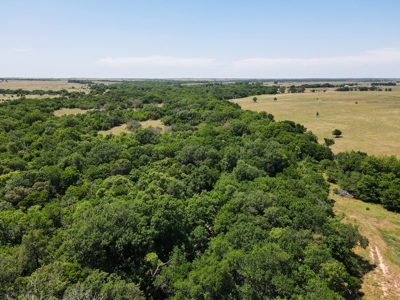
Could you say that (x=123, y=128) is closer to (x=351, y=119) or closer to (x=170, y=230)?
(x=170, y=230)

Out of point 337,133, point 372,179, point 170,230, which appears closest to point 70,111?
point 170,230

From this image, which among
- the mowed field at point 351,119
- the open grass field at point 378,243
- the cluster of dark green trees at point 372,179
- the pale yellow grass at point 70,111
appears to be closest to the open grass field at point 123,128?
the pale yellow grass at point 70,111

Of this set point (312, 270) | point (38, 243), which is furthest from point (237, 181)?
point (38, 243)

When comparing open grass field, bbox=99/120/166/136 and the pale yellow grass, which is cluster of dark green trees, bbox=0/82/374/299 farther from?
the pale yellow grass

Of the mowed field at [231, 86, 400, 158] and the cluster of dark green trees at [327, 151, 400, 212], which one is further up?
the mowed field at [231, 86, 400, 158]

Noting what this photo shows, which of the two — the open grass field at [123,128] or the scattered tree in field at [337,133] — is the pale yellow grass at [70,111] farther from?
the scattered tree in field at [337,133]

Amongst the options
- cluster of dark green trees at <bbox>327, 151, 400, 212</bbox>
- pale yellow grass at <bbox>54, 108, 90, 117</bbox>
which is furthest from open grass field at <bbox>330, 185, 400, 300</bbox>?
pale yellow grass at <bbox>54, 108, 90, 117</bbox>

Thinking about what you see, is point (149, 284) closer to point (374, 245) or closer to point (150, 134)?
point (374, 245)
